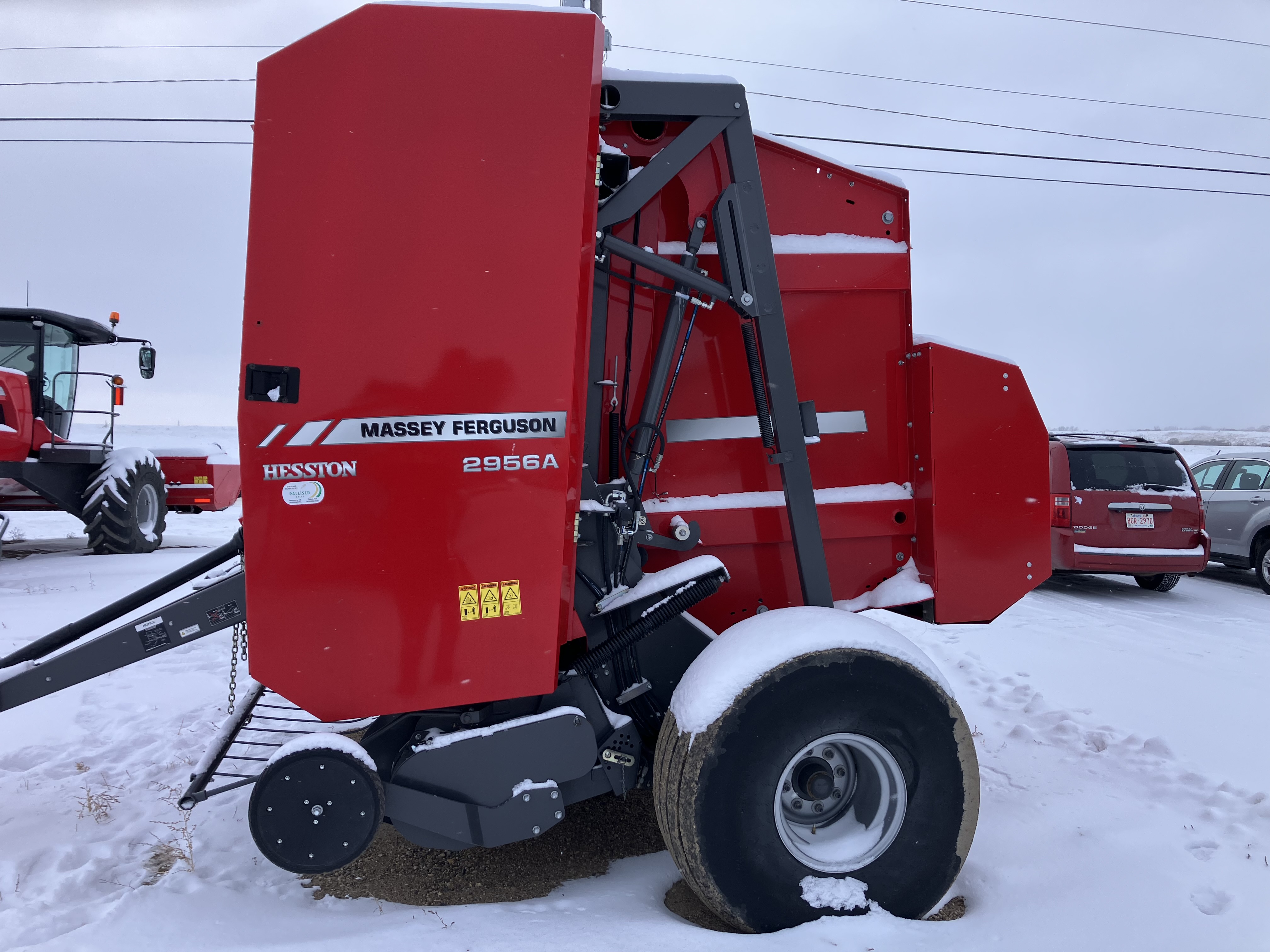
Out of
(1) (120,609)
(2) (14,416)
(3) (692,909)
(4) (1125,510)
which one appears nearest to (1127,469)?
(4) (1125,510)

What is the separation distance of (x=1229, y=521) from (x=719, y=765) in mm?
10125

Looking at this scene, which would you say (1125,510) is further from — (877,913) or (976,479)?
(877,913)

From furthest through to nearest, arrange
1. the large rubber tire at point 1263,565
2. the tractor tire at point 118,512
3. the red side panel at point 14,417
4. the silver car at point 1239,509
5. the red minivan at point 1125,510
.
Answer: the tractor tire at point 118,512 → the silver car at point 1239,509 → the large rubber tire at point 1263,565 → the red side panel at point 14,417 → the red minivan at point 1125,510

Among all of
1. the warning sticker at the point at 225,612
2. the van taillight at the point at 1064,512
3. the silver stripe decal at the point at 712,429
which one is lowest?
the warning sticker at the point at 225,612

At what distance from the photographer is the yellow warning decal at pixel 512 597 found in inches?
93.9

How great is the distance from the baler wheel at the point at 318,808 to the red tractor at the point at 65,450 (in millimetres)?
8804

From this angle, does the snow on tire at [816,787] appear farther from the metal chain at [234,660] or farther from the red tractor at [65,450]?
the red tractor at [65,450]

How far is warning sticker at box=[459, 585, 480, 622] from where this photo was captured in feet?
7.74

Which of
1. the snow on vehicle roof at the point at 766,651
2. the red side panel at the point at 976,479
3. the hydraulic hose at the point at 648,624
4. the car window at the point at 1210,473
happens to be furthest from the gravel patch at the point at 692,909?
the car window at the point at 1210,473

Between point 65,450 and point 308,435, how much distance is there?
906 cm

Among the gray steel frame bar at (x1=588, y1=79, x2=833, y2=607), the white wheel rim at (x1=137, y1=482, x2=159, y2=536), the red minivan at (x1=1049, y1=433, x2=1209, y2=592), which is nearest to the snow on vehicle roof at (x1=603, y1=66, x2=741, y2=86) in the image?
the gray steel frame bar at (x1=588, y1=79, x2=833, y2=607)

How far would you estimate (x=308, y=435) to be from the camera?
225cm

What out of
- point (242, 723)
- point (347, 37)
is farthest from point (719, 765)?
point (347, 37)

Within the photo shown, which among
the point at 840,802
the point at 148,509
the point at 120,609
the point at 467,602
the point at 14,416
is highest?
the point at 14,416
